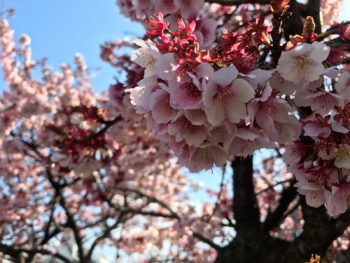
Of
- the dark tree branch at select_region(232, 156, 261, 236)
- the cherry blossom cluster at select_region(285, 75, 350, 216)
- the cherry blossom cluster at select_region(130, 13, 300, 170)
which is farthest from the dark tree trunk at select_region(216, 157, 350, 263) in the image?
the cherry blossom cluster at select_region(130, 13, 300, 170)

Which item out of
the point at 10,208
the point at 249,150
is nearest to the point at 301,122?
the point at 249,150

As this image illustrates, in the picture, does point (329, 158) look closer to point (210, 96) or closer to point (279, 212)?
point (210, 96)

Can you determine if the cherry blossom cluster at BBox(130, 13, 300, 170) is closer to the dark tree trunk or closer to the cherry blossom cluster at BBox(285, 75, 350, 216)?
the cherry blossom cluster at BBox(285, 75, 350, 216)

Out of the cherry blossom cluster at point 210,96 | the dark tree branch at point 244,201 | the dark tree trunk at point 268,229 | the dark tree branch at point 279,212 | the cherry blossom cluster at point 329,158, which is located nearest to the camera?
the cherry blossom cluster at point 210,96

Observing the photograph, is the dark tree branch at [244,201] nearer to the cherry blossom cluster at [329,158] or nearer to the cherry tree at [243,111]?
the cherry tree at [243,111]

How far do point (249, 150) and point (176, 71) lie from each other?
0.40 m

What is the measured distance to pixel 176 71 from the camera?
1.36 m

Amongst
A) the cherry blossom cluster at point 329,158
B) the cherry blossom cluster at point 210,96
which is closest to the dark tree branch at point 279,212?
the cherry blossom cluster at point 329,158

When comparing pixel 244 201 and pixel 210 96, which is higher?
pixel 244 201

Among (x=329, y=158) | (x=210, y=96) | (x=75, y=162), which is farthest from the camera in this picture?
(x=75, y=162)

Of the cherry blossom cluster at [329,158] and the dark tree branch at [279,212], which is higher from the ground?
the dark tree branch at [279,212]

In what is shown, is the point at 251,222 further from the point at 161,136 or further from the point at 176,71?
the point at 176,71

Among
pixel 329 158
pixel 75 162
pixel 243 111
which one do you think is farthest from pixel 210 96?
pixel 75 162

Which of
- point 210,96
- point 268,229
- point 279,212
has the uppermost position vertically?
point 279,212
